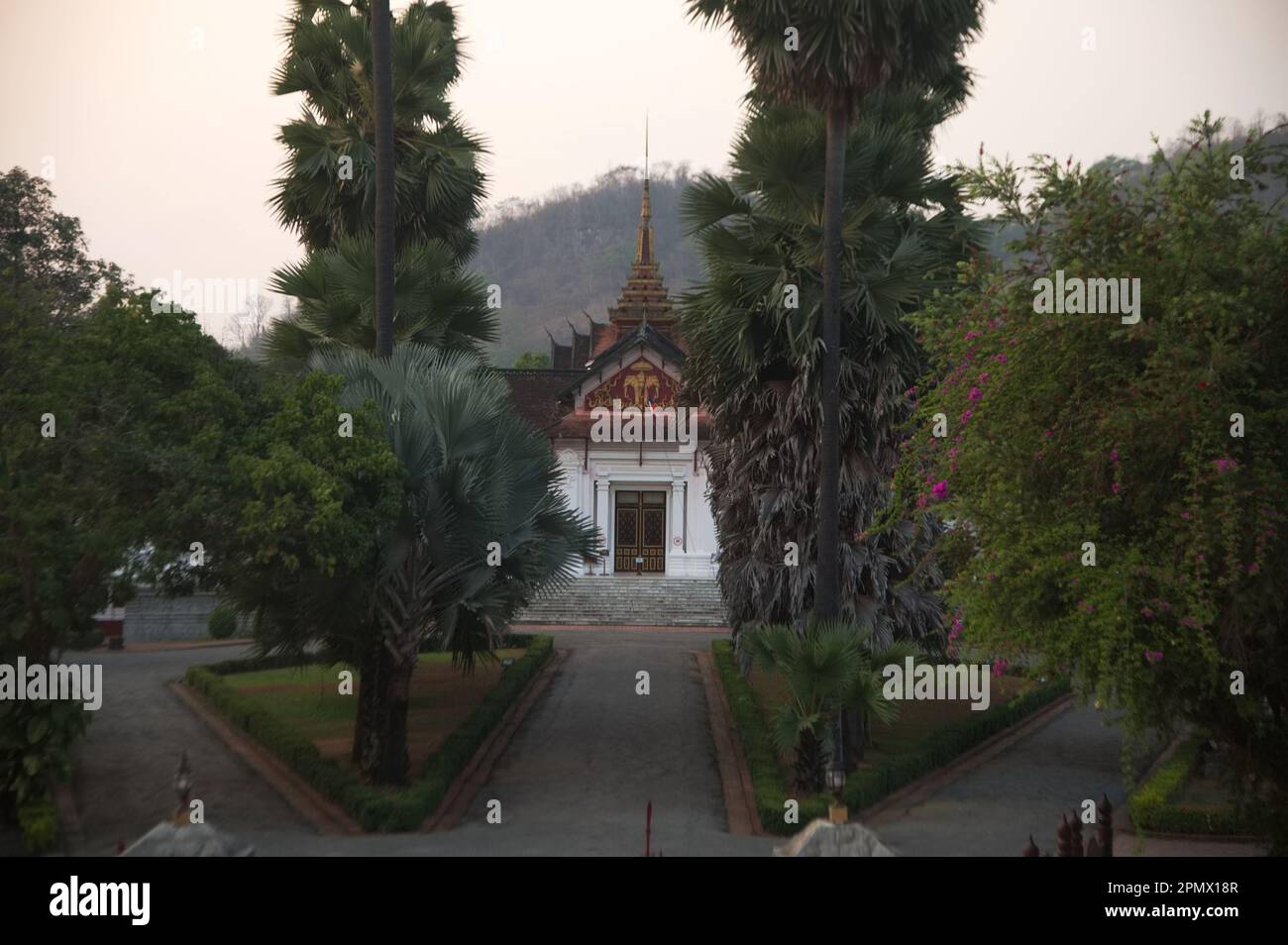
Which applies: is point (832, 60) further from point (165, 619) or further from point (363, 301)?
point (165, 619)

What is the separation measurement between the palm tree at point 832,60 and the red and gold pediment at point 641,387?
2268cm

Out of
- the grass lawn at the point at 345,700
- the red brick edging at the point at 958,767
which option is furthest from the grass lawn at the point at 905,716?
the grass lawn at the point at 345,700

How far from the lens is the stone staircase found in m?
37.1

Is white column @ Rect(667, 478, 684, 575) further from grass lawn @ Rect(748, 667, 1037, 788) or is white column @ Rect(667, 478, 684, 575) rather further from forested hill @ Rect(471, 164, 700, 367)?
forested hill @ Rect(471, 164, 700, 367)

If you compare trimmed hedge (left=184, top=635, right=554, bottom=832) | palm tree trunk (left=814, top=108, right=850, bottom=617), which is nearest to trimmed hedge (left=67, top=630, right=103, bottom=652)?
trimmed hedge (left=184, top=635, right=554, bottom=832)

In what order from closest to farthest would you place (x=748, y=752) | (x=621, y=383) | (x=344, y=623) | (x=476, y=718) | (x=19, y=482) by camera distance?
(x=19, y=482) < (x=344, y=623) < (x=748, y=752) < (x=476, y=718) < (x=621, y=383)

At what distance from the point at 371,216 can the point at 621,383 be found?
1863 centimetres

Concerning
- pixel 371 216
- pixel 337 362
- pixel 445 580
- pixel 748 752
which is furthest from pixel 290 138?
pixel 748 752

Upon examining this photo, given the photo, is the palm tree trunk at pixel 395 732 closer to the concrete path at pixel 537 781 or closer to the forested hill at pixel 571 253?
the concrete path at pixel 537 781

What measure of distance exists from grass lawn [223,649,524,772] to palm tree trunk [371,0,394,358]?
225 inches

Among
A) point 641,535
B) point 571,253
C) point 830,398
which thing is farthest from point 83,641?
point 571,253

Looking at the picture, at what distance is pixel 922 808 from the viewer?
18.2m

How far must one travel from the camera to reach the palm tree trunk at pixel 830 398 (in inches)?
685
